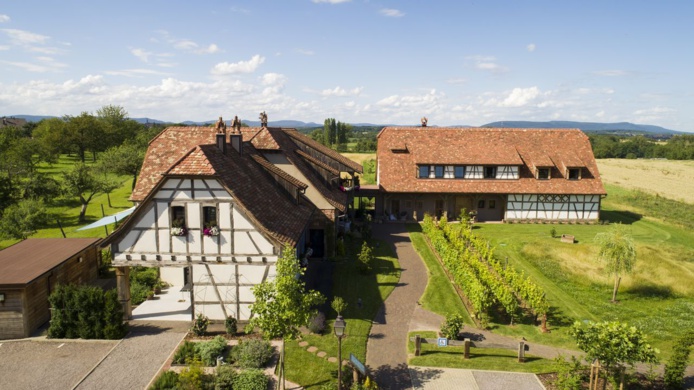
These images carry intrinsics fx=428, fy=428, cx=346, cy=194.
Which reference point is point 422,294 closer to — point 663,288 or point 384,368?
point 384,368

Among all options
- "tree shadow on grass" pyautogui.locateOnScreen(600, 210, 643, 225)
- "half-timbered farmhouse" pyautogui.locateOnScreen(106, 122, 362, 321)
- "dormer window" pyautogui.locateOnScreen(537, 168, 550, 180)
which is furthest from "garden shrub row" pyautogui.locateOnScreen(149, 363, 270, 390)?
"tree shadow on grass" pyautogui.locateOnScreen(600, 210, 643, 225)

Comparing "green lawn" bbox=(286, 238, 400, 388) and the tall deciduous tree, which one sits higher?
the tall deciduous tree

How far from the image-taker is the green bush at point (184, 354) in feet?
54.1

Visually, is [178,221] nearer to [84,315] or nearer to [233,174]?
[233,174]

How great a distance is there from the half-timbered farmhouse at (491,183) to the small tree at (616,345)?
27.2 m

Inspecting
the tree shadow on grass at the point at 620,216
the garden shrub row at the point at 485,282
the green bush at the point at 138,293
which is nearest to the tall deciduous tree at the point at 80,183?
the green bush at the point at 138,293

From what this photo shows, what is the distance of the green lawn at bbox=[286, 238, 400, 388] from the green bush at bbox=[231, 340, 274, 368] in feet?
3.14

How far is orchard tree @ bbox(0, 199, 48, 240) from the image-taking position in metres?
31.9

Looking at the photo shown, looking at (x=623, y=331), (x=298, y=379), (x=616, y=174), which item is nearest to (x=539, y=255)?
(x=623, y=331)

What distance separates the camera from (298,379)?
1569 centimetres

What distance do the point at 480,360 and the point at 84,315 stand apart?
1660 centimetres

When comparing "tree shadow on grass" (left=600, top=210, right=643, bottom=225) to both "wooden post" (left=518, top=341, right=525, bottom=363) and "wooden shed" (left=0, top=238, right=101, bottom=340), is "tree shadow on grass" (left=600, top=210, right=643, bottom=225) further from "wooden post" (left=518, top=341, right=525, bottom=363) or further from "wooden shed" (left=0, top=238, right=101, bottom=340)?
"wooden shed" (left=0, top=238, right=101, bottom=340)

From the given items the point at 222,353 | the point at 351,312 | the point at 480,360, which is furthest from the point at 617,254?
the point at 222,353

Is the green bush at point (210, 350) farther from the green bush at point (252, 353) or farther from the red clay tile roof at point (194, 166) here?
the red clay tile roof at point (194, 166)
